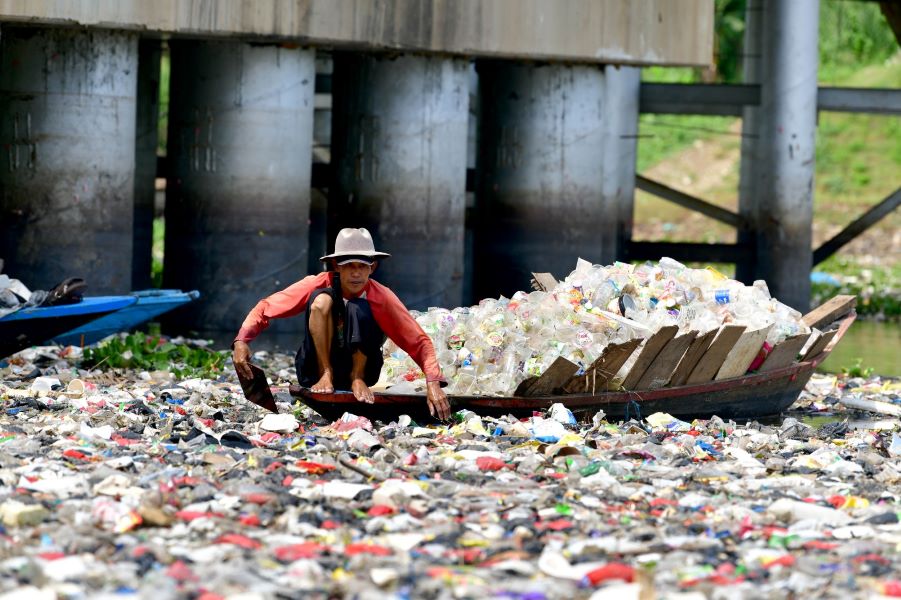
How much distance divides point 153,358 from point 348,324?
4249 mm

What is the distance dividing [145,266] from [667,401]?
1065 cm

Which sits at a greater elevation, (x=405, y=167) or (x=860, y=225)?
(x=405, y=167)

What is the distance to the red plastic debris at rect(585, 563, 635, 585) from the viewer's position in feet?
20.7

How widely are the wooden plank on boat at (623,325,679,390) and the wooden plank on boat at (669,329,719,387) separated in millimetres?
304

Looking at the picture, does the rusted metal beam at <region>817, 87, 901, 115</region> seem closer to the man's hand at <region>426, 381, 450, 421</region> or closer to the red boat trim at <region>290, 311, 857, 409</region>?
the red boat trim at <region>290, 311, 857, 409</region>

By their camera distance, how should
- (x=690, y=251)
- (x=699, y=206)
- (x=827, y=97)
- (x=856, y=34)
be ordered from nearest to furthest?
(x=827, y=97) → (x=690, y=251) → (x=699, y=206) → (x=856, y=34)

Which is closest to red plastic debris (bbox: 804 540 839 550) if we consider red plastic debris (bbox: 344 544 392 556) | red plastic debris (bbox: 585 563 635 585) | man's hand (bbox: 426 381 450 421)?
red plastic debris (bbox: 585 563 635 585)

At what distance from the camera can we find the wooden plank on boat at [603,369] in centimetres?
1010

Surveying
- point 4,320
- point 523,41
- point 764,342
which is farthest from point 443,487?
point 523,41

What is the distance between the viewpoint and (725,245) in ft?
69.1

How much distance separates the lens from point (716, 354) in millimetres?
10867

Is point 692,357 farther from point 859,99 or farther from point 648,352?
point 859,99

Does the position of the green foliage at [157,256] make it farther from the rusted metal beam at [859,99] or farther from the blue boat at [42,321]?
the rusted metal beam at [859,99]

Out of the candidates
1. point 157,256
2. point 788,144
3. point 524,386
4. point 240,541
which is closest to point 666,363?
point 524,386
